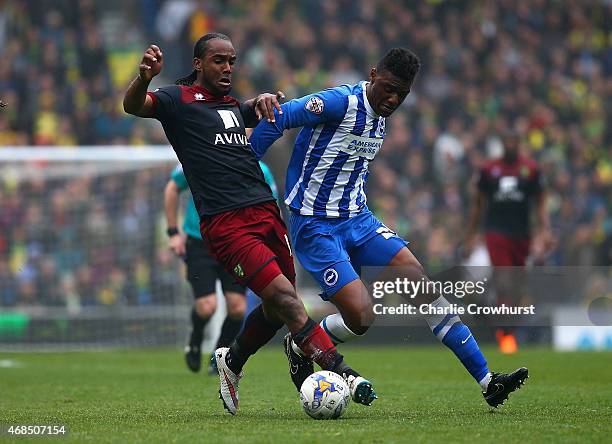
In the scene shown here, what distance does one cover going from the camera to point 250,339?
282 inches

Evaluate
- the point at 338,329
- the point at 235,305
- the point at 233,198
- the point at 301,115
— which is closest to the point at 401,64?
the point at 301,115

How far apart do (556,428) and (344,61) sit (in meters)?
15.3

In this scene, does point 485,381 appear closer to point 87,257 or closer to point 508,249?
point 508,249

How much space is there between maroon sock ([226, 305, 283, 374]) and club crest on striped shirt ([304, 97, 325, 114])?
4.12 ft

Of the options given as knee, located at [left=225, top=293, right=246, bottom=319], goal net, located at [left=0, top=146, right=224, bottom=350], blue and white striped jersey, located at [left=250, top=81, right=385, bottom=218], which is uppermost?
blue and white striped jersey, located at [left=250, top=81, right=385, bottom=218]

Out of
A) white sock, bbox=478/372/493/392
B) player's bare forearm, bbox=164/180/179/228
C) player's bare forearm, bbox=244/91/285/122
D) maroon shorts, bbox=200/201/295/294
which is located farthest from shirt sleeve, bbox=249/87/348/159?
player's bare forearm, bbox=164/180/179/228

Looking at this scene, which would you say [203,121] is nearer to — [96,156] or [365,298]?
[365,298]

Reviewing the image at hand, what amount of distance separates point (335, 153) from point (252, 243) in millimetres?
1019

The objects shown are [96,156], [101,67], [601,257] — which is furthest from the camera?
[101,67]

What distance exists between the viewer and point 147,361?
41.9ft

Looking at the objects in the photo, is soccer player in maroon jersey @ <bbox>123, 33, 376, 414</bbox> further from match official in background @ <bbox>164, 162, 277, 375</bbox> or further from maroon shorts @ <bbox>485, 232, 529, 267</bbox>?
maroon shorts @ <bbox>485, 232, 529, 267</bbox>

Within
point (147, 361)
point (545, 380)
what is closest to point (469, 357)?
point (545, 380)

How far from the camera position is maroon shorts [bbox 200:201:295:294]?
21.9ft

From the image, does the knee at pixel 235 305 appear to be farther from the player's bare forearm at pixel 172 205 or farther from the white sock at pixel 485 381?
the white sock at pixel 485 381
